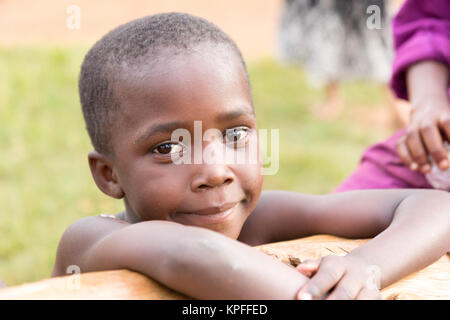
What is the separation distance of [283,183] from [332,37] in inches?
96.7

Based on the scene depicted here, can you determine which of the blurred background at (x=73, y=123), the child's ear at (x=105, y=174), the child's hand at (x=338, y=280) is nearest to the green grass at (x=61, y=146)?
the blurred background at (x=73, y=123)

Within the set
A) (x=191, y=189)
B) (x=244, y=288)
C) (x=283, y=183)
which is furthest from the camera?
(x=283, y=183)

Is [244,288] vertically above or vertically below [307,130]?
above

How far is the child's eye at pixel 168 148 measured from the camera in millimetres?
1880

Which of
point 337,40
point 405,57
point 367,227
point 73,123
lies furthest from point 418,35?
point 337,40

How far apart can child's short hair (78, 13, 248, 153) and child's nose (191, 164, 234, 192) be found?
1.18 feet

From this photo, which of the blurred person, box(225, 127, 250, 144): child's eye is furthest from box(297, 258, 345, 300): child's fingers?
the blurred person

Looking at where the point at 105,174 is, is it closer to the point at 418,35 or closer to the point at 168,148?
the point at 168,148

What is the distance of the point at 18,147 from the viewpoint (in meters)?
5.48

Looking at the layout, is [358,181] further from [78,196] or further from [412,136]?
[78,196]

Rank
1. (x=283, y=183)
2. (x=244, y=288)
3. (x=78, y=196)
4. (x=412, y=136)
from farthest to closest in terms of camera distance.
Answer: (x=283, y=183) < (x=78, y=196) < (x=412, y=136) < (x=244, y=288)

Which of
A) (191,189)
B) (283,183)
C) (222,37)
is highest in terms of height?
(222,37)

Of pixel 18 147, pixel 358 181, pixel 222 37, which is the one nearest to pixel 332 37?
pixel 18 147

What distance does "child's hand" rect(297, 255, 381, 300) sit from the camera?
1.43 m
